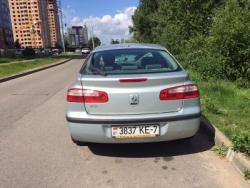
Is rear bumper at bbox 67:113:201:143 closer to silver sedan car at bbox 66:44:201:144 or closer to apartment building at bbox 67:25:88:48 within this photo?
silver sedan car at bbox 66:44:201:144

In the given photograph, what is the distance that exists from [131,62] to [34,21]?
102127 millimetres

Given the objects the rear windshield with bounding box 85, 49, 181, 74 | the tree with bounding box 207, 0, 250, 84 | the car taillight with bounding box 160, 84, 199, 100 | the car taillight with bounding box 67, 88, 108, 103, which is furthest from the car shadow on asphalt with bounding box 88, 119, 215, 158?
the tree with bounding box 207, 0, 250, 84

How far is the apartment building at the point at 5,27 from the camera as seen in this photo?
10244cm

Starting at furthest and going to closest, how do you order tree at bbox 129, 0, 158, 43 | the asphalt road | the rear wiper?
1. tree at bbox 129, 0, 158, 43
2. the rear wiper
3. the asphalt road

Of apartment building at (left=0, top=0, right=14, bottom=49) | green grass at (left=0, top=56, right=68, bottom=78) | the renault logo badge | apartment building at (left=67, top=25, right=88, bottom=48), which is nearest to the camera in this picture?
the renault logo badge

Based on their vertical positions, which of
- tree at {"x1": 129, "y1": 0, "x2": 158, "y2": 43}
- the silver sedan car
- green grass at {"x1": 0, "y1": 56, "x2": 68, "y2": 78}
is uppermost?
tree at {"x1": 129, "y1": 0, "x2": 158, "y2": 43}

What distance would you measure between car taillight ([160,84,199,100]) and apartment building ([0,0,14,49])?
348 feet

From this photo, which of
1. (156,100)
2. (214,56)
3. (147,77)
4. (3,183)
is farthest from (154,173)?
(214,56)

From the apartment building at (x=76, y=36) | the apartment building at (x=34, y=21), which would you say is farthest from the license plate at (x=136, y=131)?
the apartment building at (x=76, y=36)

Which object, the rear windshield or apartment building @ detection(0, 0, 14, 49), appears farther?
apartment building @ detection(0, 0, 14, 49)

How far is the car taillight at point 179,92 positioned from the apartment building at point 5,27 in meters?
106

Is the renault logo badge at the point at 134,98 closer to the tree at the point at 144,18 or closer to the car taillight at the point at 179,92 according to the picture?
the car taillight at the point at 179,92

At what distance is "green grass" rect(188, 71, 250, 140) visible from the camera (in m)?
4.95

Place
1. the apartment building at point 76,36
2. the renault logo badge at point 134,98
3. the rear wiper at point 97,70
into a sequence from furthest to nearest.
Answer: the apartment building at point 76,36, the rear wiper at point 97,70, the renault logo badge at point 134,98
